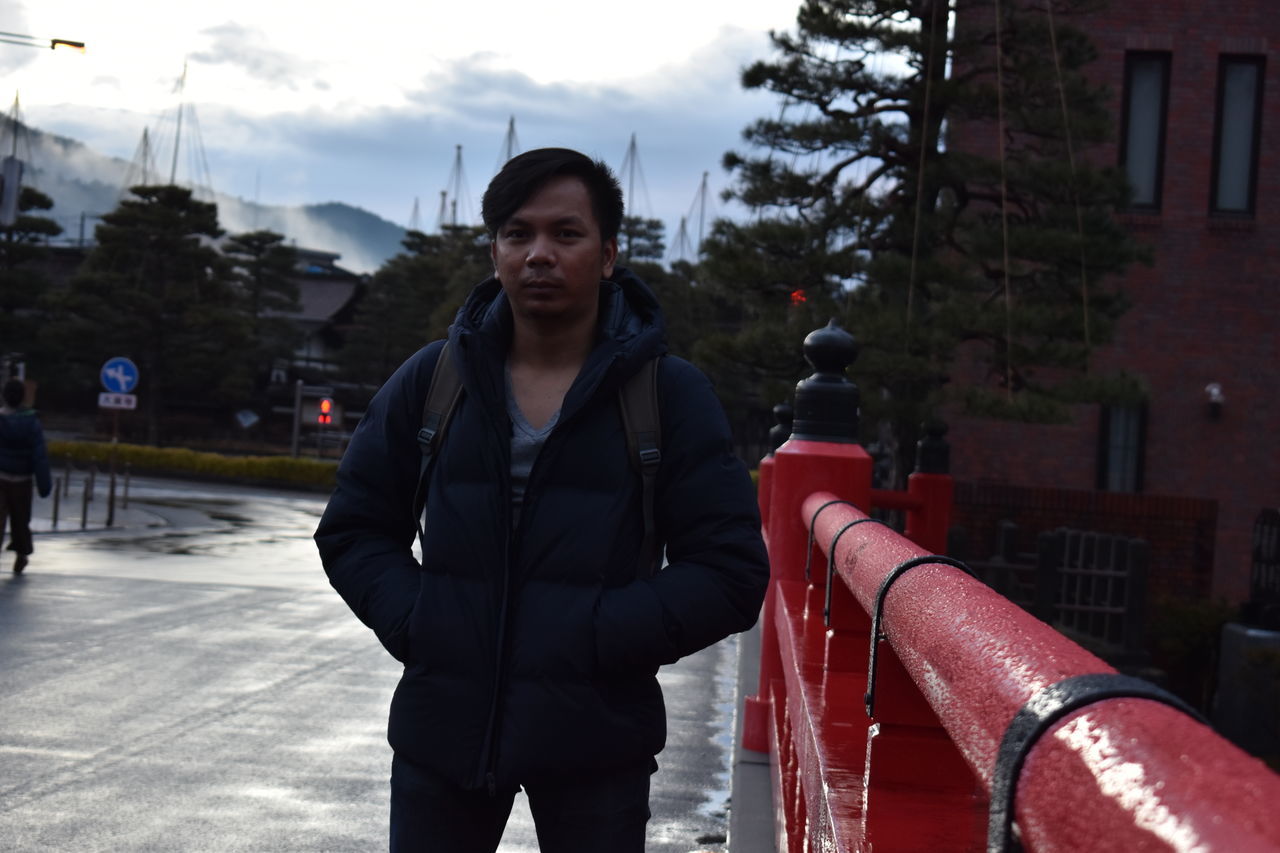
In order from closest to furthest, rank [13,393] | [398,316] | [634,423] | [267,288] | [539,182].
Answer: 1. [634,423]
2. [539,182]
3. [13,393]
4. [398,316]
5. [267,288]

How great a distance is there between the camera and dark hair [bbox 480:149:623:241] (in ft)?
9.00

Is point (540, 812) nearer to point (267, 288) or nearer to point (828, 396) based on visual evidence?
point (828, 396)

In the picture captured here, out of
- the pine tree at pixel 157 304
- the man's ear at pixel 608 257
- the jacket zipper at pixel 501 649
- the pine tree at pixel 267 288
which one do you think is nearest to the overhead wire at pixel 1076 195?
the man's ear at pixel 608 257

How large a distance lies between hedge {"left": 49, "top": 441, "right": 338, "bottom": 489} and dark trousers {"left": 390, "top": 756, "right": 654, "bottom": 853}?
36514mm

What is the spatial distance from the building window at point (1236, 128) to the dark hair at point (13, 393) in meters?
16.6

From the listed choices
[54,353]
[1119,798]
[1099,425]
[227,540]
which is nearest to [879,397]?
[1099,425]

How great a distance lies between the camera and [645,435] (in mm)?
2641

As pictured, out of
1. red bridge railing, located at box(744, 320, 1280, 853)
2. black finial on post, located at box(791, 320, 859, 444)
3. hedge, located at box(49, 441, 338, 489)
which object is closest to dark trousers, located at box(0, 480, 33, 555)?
black finial on post, located at box(791, 320, 859, 444)

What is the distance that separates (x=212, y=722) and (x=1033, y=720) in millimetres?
7119

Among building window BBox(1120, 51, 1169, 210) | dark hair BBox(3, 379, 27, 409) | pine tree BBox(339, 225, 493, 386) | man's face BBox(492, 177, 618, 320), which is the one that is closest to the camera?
man's face BBox(492, 177, 618, 320)

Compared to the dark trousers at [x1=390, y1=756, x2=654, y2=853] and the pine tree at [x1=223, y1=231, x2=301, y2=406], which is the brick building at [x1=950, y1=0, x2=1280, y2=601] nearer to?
the dark trousers at [x1=390, y1=756, x2=654, y2=853]

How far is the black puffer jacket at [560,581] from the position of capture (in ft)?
8.30

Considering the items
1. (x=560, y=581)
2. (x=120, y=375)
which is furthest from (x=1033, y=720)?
(x=120, y=375)

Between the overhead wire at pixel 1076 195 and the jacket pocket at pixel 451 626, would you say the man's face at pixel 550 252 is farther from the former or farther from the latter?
the overhead wire at pixel 1076 195
